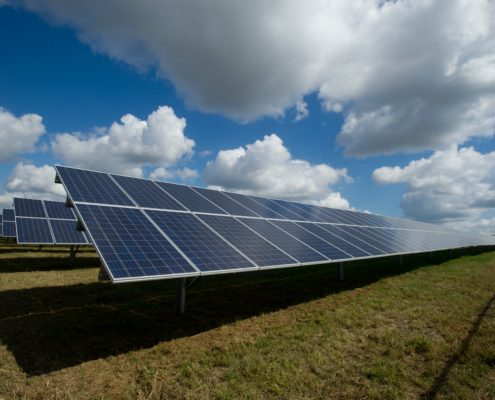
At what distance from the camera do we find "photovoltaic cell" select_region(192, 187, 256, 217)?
49.6 feet

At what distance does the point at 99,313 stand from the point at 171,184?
698cm

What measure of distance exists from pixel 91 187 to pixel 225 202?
673 cm

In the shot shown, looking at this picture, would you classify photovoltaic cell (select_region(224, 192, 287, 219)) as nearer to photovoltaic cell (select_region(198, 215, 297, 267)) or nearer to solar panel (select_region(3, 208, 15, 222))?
photovoltaic cell (select_region(198, 215, 297, 267))

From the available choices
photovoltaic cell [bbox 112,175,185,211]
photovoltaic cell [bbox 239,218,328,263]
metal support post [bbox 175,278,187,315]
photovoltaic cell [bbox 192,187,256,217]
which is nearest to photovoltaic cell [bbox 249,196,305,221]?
photovoltaic cell [bbox 192,187,256,217]

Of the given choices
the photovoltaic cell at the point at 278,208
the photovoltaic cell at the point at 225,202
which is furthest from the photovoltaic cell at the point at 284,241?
the photovoltaic cell at the point at 278,208

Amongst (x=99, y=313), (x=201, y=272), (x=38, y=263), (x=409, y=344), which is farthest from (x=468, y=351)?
(x=38, y=263)

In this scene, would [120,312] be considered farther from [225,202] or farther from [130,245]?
[225,202]

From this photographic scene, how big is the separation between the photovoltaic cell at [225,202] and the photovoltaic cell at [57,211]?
16.5 meters

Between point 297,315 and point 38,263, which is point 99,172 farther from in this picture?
point 38,263

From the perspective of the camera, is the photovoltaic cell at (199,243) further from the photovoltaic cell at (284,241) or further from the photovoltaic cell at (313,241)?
the photovoltaic cell at (313,241)

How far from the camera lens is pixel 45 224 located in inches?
967

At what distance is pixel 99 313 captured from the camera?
10883 mm

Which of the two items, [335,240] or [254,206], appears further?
[254,206]

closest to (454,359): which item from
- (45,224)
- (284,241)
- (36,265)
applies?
(284,241)
